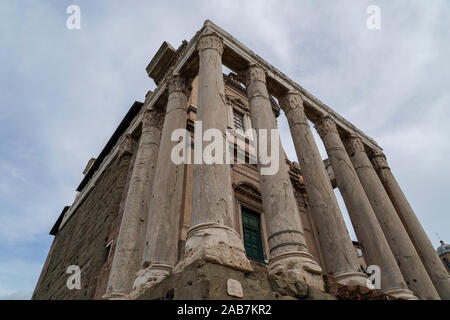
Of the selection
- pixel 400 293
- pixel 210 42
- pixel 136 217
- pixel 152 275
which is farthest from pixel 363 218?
pixel 210 42

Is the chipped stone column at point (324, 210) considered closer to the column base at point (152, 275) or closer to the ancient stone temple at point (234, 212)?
the ancient stone temple at point (234, 212)

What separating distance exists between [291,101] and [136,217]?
6.31 m

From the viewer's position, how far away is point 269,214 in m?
5.95

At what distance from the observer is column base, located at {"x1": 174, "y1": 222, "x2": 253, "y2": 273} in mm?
4051

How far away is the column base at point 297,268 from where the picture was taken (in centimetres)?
479

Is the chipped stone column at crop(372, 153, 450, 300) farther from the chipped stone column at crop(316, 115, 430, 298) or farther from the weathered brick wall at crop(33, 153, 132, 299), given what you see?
the weathered brick wall at crop(33, 153, 132, 299)

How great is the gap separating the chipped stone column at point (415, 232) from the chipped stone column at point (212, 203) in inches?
318

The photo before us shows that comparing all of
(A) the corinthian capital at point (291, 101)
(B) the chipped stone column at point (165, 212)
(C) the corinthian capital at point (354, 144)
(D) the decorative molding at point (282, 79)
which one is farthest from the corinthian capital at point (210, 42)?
(C) the corinthian capital at point (354, 144)

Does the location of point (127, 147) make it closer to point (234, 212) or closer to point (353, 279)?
point (234, 212)

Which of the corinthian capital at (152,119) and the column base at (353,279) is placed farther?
the corinthian capital at (152,119)

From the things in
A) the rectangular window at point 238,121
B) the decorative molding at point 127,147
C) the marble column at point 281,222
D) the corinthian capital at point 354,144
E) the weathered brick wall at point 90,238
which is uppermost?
the rectangular window at point 238,121
